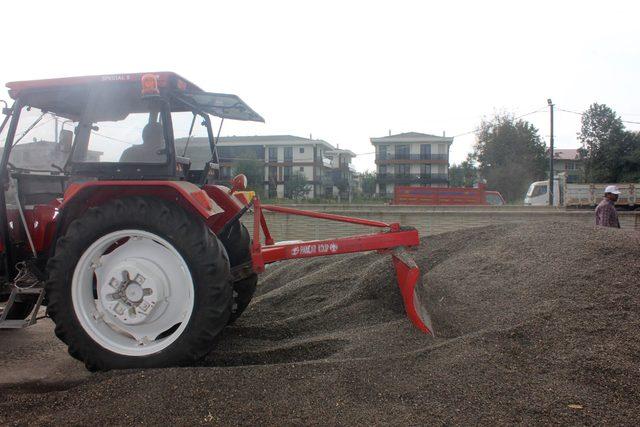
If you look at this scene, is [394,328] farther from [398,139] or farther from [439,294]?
[398,139]

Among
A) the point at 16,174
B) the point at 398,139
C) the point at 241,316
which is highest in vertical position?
the point at 398,139

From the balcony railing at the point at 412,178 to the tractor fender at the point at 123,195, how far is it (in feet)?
156

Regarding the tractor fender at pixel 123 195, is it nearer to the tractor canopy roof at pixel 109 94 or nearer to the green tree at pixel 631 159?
the tractor canopy roof at pixel 109 94

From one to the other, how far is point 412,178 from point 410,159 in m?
2.14

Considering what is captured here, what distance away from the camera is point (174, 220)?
330cm

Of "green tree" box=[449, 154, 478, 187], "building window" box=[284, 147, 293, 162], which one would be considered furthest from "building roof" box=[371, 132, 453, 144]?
"building window" box=[284, 147, 293, 162]

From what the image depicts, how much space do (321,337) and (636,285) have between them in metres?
2.38

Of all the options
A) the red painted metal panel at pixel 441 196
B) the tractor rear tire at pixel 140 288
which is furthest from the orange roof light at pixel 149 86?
the red painted metal panel at pixel 441 196

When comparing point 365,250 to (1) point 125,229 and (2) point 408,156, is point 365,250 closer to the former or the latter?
(1) point 125,229

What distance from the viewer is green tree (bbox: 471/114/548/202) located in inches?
1654

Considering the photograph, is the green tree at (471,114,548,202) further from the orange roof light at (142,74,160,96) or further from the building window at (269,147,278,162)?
the orange roof light at (142,74,160,96)

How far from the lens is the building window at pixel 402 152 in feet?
169

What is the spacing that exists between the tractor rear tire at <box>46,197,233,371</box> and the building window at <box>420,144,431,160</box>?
49552mm

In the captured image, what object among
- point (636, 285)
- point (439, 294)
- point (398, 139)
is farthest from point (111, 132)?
point (398, 139)
